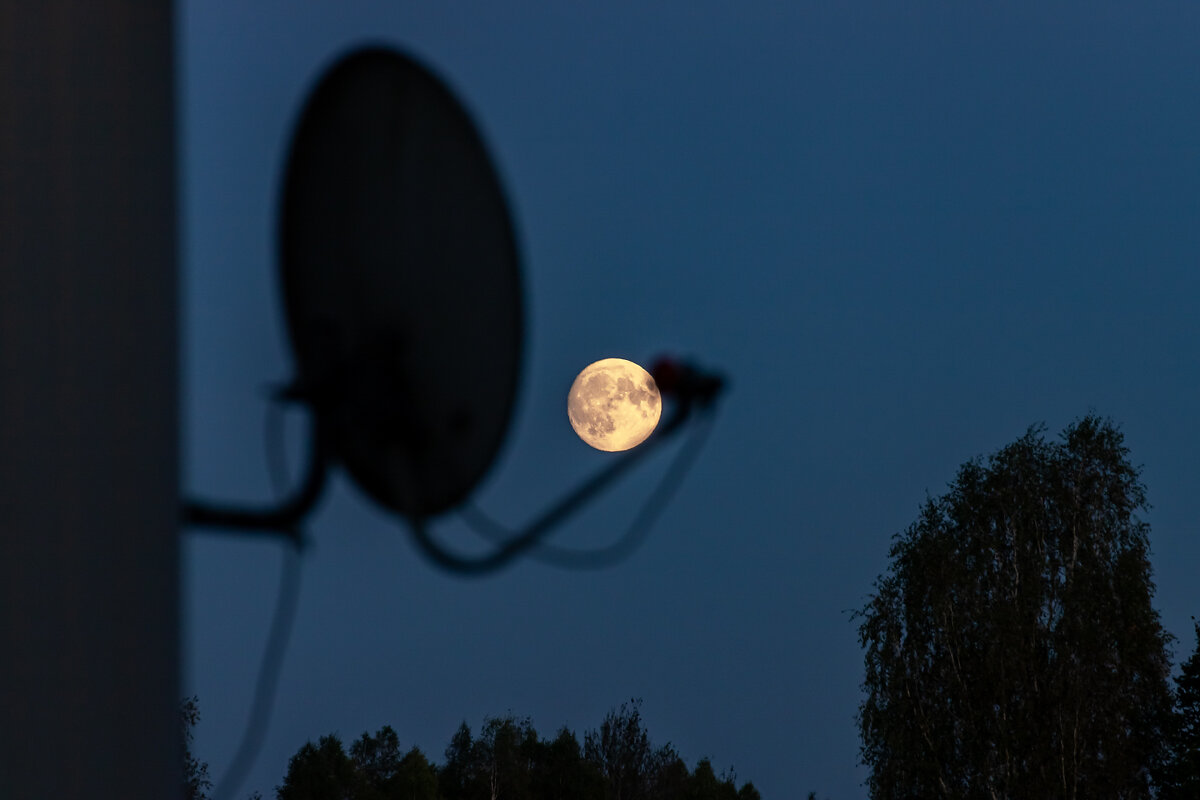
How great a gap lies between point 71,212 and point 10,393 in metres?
0.38

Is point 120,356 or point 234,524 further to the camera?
point 234,524

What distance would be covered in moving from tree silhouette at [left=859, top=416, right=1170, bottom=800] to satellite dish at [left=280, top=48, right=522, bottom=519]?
890 inches

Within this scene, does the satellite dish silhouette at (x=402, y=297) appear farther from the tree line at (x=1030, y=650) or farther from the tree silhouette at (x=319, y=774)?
the tree silhouette at (x=319, y=774)

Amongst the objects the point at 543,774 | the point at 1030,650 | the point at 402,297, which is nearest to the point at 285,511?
the point at 402,297

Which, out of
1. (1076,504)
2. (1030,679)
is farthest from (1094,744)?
(1076,504)

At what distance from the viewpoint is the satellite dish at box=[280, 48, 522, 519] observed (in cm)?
284

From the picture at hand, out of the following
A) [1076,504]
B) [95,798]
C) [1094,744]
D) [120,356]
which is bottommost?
[95,798]

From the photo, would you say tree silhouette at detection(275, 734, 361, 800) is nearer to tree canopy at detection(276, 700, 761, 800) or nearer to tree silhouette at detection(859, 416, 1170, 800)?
tree canopy at detection(276, 700, 761, 800)

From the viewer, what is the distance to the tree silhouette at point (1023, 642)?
76.7ft

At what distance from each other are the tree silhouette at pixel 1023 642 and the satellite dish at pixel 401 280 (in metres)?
22.6

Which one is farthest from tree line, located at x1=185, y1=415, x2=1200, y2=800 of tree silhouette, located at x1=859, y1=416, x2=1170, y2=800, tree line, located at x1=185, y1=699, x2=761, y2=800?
tree line, located at x1=185, y1=699, x2=761, y2=800

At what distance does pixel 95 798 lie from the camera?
220 centimetres

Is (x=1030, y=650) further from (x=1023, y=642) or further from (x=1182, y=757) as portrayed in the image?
(x=1182, y=757)

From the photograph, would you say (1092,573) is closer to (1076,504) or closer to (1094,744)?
(1076,504)
